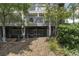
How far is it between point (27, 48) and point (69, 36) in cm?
83

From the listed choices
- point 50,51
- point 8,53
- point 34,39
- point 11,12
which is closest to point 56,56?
point 50,51

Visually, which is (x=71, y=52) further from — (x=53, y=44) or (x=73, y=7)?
(x=73, y=7)

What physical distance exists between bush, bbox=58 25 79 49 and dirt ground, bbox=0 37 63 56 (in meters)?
0.30

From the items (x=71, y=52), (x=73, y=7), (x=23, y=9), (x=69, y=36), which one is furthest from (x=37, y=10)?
(x=71, y=52)

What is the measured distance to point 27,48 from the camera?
4285 millimetres

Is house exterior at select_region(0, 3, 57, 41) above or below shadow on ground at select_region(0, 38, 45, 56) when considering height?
above

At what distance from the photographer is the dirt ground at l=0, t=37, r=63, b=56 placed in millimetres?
4246

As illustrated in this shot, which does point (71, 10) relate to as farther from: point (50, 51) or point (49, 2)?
point (50, 51)

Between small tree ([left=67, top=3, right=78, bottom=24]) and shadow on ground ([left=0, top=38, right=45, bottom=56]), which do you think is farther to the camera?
shadow on ground ([left=0, top=38, right=45, bottom=56])

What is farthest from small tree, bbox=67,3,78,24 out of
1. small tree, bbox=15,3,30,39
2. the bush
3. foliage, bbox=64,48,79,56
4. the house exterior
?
small tree, bbox=15,3,30,39

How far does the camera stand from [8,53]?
→ 428cm

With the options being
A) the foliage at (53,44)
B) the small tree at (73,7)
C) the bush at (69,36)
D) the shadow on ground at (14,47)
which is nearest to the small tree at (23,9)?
the shadow on ground at (14,47)

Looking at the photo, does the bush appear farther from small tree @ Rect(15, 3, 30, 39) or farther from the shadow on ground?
small tree @ Rect(15, 3, 30, 39)

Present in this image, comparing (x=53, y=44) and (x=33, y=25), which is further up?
(x=33, y=25)
